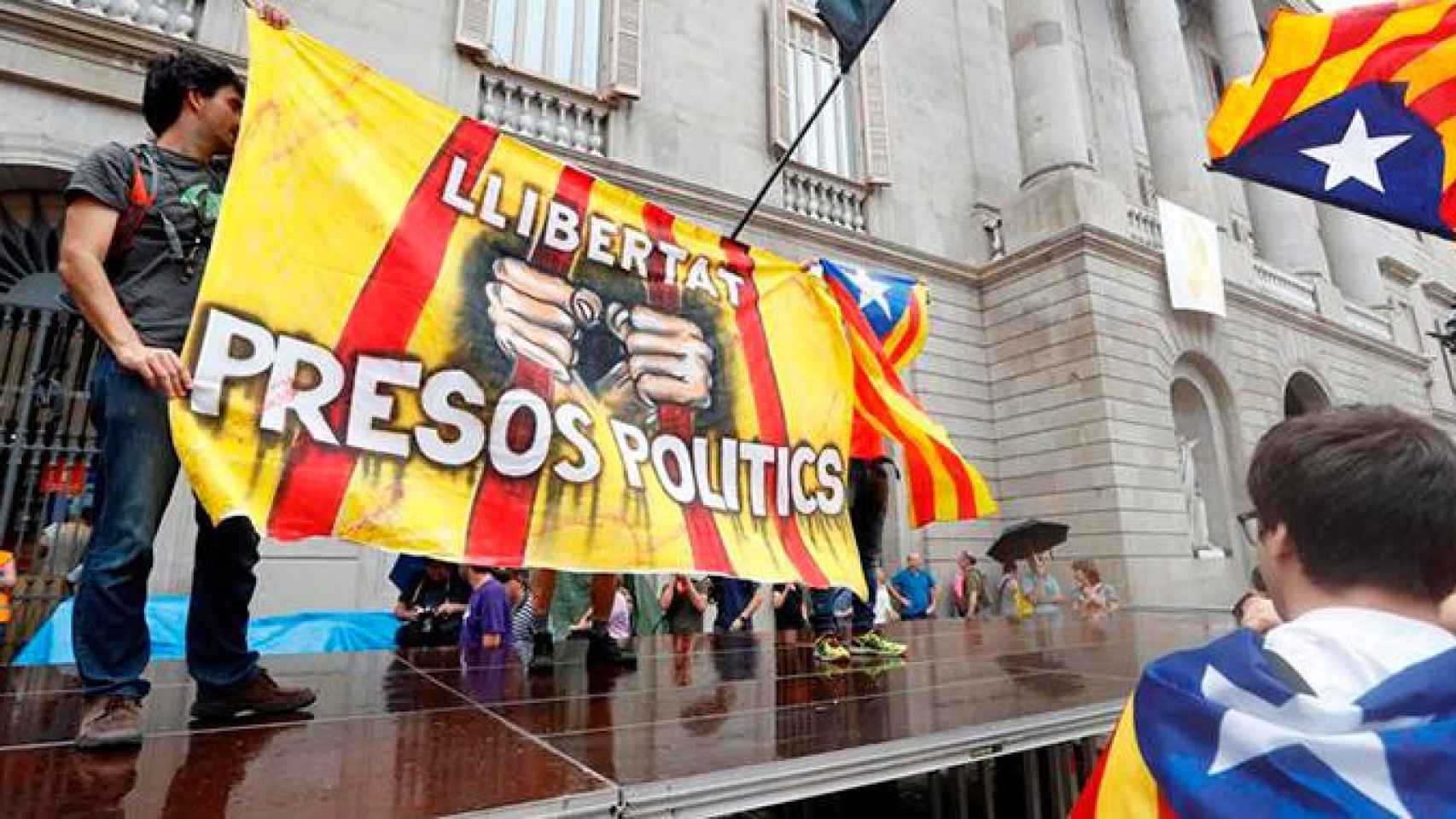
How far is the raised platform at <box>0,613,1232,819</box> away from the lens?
170 centimetres

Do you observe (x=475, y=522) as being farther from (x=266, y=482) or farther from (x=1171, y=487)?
(x=1171, y=487)

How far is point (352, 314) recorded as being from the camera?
2.74 meters

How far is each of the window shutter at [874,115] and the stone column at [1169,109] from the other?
22.7ft

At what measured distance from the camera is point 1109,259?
1280 cm

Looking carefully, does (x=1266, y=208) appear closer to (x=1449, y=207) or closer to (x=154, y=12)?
(x=1449, y=207)

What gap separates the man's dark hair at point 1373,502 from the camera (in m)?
1.12

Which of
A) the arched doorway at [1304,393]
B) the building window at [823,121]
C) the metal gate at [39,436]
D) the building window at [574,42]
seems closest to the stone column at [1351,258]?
the arched doorway at [1304,393]

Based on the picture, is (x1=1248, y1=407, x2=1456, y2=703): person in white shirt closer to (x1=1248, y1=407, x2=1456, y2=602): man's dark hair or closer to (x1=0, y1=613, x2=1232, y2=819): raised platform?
(x1=1248, y1=407, x2=1456, y2=602): man's dark hair

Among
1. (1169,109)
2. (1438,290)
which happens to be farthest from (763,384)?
(1438,290)

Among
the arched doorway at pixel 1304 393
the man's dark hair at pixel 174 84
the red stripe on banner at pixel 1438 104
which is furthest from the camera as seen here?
the arched doorway at pixel 1304 393

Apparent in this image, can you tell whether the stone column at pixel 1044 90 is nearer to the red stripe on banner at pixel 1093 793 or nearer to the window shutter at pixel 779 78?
the window shutter at pixel 779 78

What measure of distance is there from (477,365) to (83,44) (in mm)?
7803

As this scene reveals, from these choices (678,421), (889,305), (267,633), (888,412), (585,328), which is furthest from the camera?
(267,633)

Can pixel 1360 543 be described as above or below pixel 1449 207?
below
